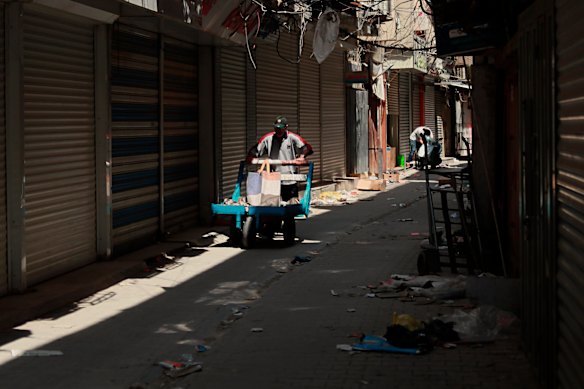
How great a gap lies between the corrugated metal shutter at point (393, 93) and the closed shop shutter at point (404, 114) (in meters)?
0.81

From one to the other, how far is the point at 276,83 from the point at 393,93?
53.1 ft

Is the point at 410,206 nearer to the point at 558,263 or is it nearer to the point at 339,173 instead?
the point at 339,173

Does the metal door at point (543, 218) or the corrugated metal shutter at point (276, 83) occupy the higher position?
the corrugated metal shutter at point (276, 83)

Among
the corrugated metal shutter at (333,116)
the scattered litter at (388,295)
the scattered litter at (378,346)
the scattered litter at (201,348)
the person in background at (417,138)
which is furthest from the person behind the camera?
the person in background at (417,138)

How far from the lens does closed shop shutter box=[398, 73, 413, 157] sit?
38.8m

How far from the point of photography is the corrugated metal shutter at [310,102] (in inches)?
942

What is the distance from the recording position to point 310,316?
30.9 feet

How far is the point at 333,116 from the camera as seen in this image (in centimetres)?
2727

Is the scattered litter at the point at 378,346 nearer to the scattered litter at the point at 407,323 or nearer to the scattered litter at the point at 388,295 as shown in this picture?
the scattered litter at the point at 407,323

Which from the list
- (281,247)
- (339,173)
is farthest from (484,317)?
(339,173)

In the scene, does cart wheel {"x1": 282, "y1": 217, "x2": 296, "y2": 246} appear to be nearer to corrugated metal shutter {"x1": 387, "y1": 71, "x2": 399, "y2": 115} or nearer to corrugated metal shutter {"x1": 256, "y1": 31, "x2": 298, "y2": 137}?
corrugated metal shutter {"x1": 256, "y1": 31, "x2": 298, "y2": 137}

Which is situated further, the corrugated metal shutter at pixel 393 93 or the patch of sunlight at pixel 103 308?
the corrugated metal shutter at pixel 393 93

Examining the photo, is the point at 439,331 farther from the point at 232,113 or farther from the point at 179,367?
the point at 232,113

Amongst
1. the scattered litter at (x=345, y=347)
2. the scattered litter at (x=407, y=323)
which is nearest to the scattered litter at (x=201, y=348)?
the scattered litter at (x=345, y=347)
